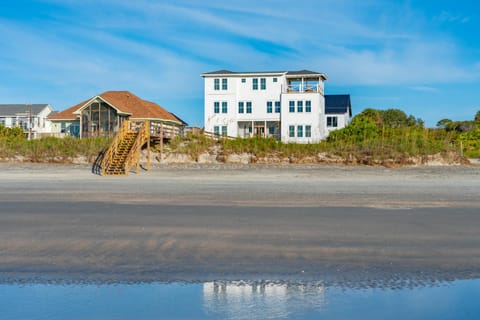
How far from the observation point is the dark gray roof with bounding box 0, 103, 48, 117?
215 ft

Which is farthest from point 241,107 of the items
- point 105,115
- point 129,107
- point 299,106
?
point 105,115

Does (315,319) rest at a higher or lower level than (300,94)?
lower

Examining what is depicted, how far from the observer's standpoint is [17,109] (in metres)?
66.2

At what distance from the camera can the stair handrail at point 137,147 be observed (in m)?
28.9

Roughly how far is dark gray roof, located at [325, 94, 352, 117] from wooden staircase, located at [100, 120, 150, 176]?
25.2 m

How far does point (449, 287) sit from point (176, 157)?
30.0 metres

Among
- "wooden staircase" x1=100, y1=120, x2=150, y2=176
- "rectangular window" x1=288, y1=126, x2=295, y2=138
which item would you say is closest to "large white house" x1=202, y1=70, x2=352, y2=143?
"rectangular window" x1=288, y1=126, x2=295, y2=138

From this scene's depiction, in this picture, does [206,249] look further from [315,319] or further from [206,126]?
[206,126]

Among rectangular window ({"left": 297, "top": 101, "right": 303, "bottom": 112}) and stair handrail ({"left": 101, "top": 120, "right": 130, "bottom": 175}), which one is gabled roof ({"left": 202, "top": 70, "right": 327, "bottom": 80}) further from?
stair handrail ({"left": 101, "top": 120, "right": 130, "bottom": 175})

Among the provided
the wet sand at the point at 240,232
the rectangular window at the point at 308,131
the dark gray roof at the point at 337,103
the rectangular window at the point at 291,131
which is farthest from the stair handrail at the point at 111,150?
the dark gray roof at the point at 337,103

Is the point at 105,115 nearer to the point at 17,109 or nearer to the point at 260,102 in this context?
the point at 260,102

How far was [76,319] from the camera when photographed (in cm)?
586

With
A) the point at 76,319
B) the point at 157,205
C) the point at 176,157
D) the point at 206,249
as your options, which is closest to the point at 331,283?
the point at 206,249

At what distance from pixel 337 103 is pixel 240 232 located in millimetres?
45461
